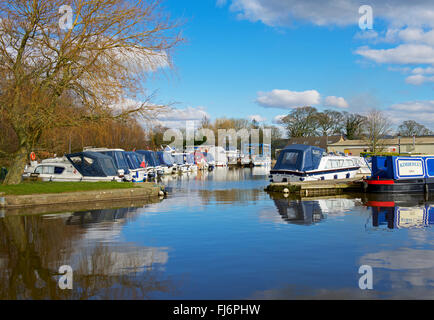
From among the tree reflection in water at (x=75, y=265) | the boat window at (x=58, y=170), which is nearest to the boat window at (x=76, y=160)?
the boat window at (x=58, y=170)

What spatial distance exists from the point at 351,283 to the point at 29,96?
16.2m

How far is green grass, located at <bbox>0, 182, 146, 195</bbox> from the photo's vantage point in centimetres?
2025

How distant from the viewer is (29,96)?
62.6ft

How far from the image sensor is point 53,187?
21891 mm

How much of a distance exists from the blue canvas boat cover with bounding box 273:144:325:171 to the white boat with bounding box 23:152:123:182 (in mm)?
12157

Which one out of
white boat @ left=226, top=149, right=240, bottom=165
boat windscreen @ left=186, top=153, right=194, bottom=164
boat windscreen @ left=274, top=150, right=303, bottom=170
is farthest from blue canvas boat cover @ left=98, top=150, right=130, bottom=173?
white boat @ left=226, top=149, right=240, bottom=165

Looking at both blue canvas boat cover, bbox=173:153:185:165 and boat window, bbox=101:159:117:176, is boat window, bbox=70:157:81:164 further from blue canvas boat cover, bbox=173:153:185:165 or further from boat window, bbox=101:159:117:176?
blue canvas boat cover, bbox=173:153:185:165

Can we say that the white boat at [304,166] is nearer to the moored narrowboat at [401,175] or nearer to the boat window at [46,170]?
the moored narrowboat at [401,175]

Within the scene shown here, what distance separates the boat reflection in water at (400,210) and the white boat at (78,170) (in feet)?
54.2

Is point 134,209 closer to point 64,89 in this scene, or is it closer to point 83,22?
point 64,89

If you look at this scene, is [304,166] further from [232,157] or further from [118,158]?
[232,157]

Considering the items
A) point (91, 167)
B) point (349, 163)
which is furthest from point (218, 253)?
point (349, 163)

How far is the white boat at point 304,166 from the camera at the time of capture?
101ft

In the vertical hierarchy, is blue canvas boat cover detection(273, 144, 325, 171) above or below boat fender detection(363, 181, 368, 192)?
above
